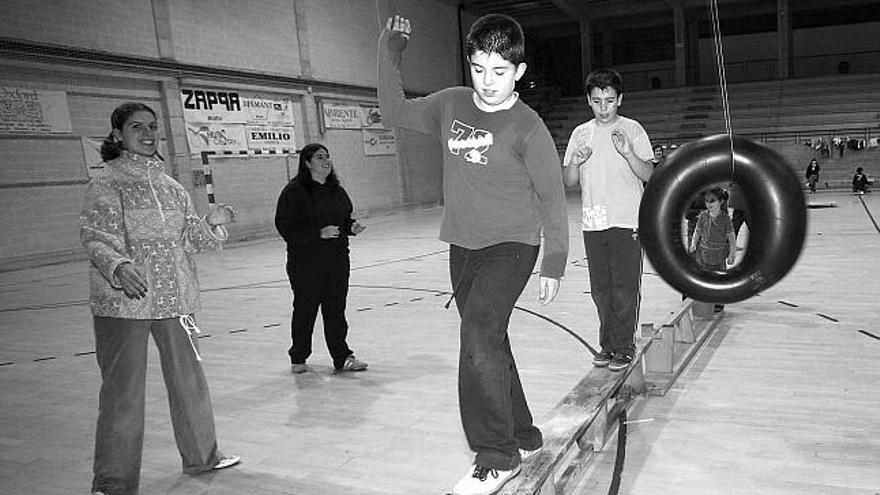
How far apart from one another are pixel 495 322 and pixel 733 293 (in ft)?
3.55

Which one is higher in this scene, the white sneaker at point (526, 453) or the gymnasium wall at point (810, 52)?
the gymnasium wall at point (810, 52)

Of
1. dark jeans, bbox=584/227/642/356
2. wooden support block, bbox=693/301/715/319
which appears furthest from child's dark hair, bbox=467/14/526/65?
wooden support block, bbox=693/301/715/319

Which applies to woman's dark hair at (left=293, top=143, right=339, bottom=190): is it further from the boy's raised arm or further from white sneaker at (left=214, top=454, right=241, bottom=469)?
the boy's raised arm

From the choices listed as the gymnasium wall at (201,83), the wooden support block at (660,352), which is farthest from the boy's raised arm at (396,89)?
the gymnasium wall at (201,83)

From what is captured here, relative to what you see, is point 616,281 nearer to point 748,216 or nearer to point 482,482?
point 748,216

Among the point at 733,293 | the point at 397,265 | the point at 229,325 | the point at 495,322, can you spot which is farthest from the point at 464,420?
the point at 397,265

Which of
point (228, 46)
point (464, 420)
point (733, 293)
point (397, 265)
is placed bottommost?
point (397, 265)

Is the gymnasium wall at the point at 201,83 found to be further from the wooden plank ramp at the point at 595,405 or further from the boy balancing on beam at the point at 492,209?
the boy balancing on beam at the point at 492,209

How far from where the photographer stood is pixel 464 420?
6.98ft

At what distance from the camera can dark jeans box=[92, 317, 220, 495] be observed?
2504 millimetres

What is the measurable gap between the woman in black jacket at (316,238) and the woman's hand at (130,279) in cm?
170

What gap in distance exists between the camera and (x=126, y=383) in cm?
253

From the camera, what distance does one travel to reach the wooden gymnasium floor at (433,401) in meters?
2.70

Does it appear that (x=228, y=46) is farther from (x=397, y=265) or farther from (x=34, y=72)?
(x=397, y=265)
